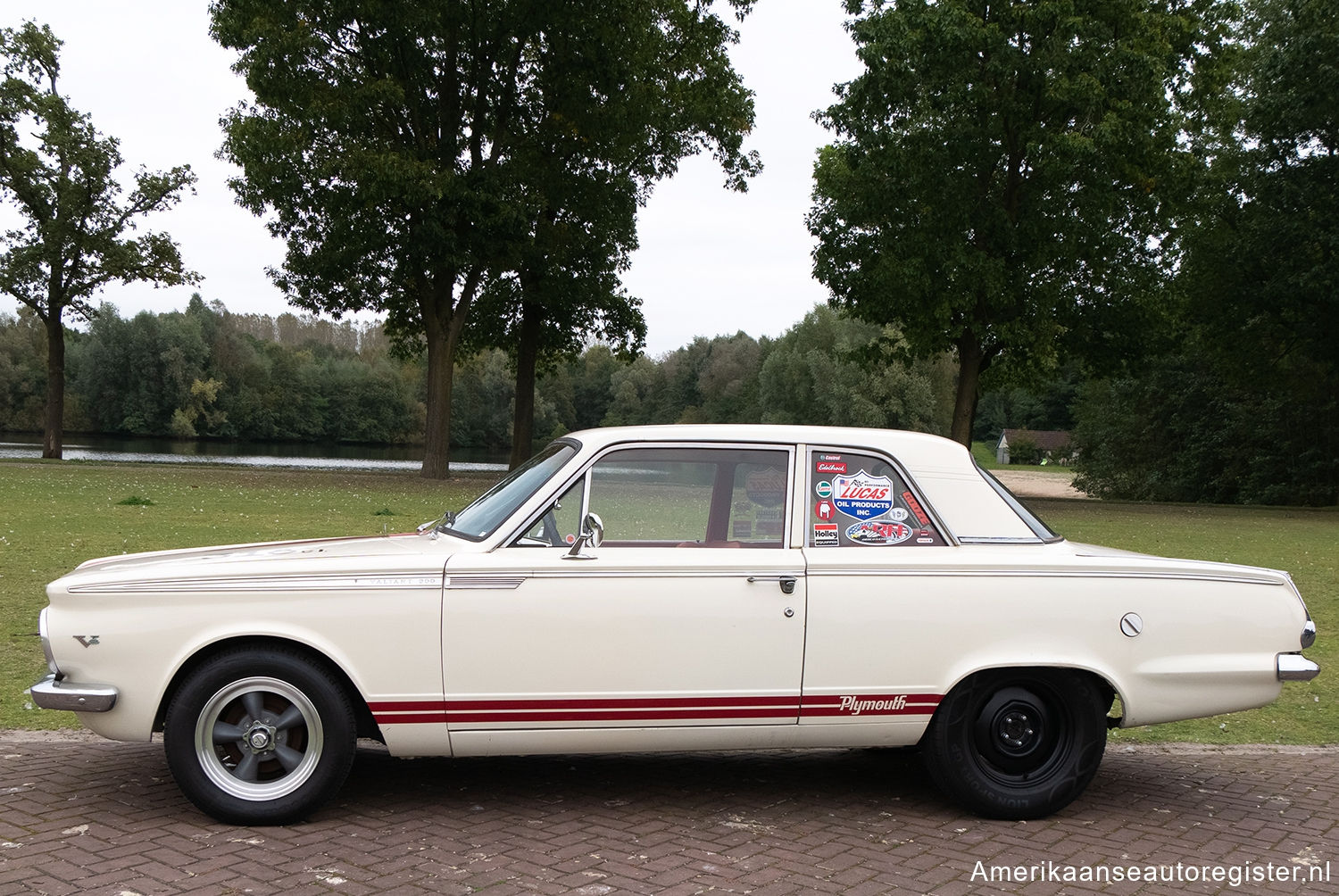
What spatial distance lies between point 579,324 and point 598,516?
2943 cm

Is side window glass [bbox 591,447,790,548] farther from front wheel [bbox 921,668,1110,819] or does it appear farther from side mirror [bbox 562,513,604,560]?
front wheel [bbox 921,668,1110,819]

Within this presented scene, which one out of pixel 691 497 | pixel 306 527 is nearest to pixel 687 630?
pixel 691 497

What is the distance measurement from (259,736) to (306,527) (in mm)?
11241

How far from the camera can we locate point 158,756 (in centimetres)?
573

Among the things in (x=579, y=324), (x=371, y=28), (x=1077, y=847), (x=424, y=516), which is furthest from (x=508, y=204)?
(x=1077, y=847)

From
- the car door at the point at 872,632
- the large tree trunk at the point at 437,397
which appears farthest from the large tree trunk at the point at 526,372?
the car door at the point at 872,632

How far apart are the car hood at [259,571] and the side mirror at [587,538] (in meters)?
0.54

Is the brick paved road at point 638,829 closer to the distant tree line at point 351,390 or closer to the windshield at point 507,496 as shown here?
the windshield at point 507,496

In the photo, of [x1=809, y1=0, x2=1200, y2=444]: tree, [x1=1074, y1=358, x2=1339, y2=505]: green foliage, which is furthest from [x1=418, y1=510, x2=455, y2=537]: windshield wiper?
[x1=1074, y1=358, x2=1339, y2=505]: green foliage

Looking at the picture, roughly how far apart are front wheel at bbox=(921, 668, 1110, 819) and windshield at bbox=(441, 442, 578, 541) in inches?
80.2

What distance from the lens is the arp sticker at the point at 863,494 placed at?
5.27m

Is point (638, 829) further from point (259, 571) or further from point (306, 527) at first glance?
point (306, 527)

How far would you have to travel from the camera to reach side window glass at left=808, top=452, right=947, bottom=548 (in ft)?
17.1

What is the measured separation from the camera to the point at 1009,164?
29.0 meters
